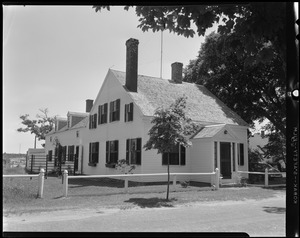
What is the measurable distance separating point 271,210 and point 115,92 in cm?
1192

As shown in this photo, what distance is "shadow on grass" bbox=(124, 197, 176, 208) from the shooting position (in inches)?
372

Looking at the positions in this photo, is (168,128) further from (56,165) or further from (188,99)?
(56,165)

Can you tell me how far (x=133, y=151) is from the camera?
53.6ft

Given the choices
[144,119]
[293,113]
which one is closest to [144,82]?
[144,119]

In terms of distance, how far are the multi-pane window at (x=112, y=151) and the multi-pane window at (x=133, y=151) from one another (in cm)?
142

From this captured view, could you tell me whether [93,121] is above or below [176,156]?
above

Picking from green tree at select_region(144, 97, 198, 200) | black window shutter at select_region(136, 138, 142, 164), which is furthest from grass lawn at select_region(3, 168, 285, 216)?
black window shutter at select_region(136, 138, 142, 164)

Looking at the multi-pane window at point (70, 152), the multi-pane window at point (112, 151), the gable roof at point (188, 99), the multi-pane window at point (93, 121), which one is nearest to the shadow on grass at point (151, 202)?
the gable roof at point (188, 99)

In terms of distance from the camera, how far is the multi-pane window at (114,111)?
18.1 meters

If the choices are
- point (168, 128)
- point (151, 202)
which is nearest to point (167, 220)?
point (151, 202)

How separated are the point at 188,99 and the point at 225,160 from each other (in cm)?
409

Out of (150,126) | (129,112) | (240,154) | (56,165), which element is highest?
(129,112)

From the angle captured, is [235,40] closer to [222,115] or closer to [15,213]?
[15,213]

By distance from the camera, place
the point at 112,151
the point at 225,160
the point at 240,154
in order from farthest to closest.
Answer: the point at 240,154, the point at 112,151, the point at 225,160
